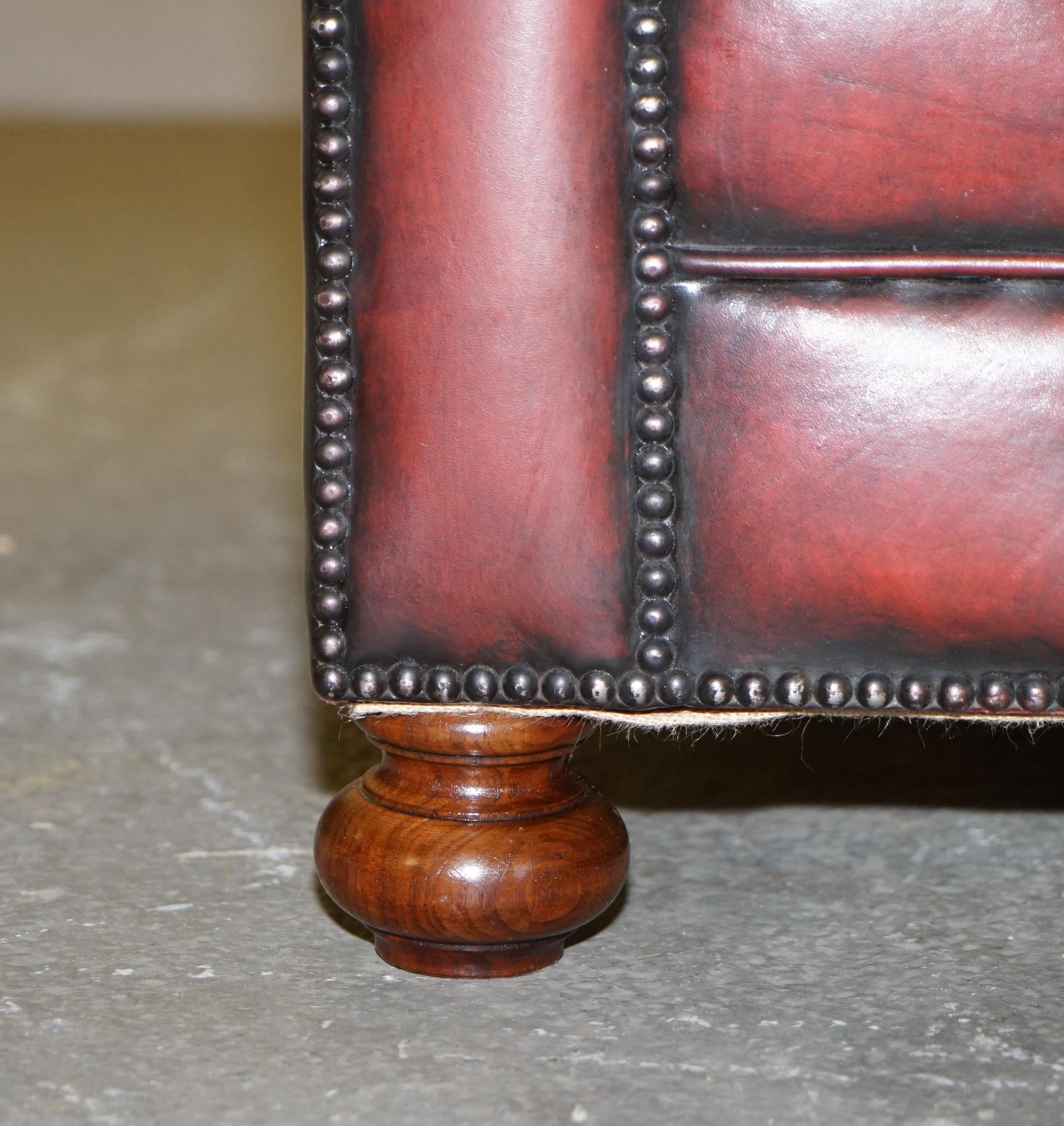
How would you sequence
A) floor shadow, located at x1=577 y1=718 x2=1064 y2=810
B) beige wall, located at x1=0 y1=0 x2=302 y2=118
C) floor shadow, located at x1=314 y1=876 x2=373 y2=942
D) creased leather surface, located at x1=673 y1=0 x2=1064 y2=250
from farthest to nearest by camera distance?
1. beige wall, located at x1=0 y1=0 x2=302 y2=118
2. floor shadow, located at x1=577 y1=718 x2=1064 y2=810
3. floor shadow, located at x1=314 y1=876 x2=373 y2=942
4. creased leather surface, located at x1=673 y1=0 x2=1064 y2=250

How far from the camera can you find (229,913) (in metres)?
0.79

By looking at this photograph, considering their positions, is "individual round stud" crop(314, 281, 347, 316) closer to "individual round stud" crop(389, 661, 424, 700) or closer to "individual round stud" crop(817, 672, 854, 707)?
"individual round stud" crop(389, 661, 424, 700)

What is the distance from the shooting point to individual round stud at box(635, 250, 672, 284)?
0.63m

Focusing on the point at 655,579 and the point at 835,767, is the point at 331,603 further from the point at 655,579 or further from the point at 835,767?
the point at 835,767

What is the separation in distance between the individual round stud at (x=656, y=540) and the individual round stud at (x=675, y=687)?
0.05 meters

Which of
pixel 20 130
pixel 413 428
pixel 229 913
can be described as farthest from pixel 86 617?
pixel 20 130

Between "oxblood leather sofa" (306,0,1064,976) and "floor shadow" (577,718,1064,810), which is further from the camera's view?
"floor shadow" (577,718,1064,810)

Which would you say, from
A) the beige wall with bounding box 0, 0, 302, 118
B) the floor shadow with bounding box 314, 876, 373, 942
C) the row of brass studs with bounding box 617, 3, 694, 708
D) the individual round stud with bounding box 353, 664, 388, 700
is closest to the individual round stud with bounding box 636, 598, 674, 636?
the row of brass studs with bounding box 617, 3, 694, 708

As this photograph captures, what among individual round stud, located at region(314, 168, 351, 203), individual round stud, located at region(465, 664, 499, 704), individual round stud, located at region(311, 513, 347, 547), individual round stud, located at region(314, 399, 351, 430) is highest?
individual round stud, located at region(314, 168, 351, 203)

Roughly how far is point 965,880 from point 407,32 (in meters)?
0.51

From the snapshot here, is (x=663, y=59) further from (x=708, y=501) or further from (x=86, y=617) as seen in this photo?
(x=86, y=617)

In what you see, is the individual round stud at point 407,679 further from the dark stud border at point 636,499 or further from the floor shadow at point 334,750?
the floor shadow at point 334,750

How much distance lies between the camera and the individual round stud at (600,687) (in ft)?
2.12

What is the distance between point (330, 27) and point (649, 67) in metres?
0.13
